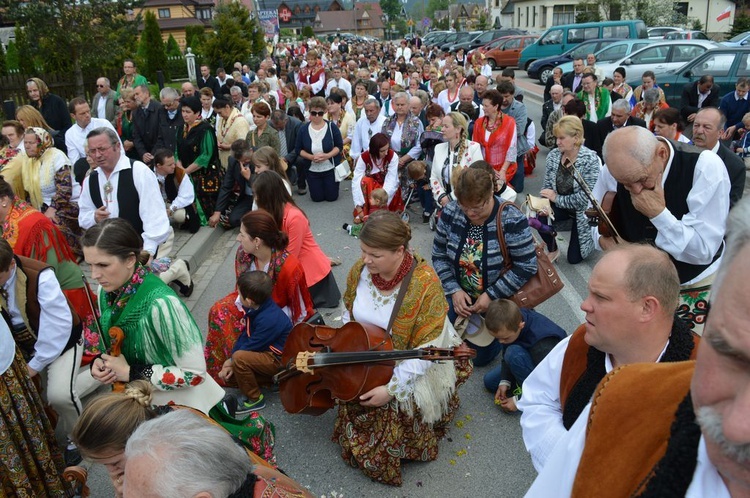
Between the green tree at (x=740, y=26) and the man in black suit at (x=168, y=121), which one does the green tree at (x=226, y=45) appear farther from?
the green tree at (x=740, y=26)

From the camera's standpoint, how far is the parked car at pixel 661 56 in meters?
17.0

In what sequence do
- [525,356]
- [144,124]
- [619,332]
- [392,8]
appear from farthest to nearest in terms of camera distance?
[392,8] < [144,124] < [525,356] < [619,332]

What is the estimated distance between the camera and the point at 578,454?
1.33m

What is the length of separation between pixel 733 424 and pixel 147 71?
27.7 m

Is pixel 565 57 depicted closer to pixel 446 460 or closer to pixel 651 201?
pixel 651 201

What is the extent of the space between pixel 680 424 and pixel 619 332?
0.90m

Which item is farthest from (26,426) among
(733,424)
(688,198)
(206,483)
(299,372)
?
(688,198)

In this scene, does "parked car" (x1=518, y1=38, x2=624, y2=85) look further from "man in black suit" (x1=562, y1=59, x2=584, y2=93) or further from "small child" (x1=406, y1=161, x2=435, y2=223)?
"small child" (x1=406, y1=161, x2=435, y2=223)

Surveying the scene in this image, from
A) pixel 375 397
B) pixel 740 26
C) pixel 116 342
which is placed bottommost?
pixel 375 397

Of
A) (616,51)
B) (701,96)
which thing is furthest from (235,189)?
(616,51)

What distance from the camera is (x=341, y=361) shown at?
3.18 m

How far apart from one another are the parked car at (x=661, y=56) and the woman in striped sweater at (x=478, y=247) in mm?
15038

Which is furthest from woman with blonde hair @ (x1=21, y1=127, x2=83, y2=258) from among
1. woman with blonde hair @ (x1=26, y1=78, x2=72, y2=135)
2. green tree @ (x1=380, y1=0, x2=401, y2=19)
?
green tree @ (x1=380, y1=0, x2=401, y2=19)

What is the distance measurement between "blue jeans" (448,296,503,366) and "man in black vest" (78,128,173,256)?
2682mm
